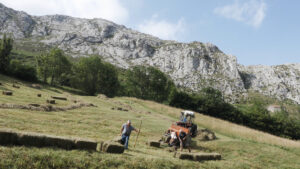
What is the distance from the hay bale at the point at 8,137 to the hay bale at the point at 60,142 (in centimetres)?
140

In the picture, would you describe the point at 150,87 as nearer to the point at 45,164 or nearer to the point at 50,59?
the point at 50,59

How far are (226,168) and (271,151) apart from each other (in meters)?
12.5

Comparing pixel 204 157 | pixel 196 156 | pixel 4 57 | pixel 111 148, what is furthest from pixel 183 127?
pixel 4 57

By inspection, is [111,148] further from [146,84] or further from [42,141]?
[146,84]

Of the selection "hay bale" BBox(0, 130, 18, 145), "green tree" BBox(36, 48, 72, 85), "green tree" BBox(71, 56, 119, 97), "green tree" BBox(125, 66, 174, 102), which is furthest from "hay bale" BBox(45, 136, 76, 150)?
"green tree" BBox(125, 66, 174, 102)

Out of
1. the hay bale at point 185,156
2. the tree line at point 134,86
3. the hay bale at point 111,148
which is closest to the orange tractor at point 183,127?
the hay bale at point 185,156

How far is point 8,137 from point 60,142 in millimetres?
2393

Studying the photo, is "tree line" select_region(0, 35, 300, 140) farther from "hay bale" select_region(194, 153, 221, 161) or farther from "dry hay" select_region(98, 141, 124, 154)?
"dry hay" select_region(98, 141, 124, 154)

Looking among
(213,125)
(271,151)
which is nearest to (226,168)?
(271,151)

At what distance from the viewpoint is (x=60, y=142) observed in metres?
11.1

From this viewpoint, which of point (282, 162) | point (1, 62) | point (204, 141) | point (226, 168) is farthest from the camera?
point (1, 62)

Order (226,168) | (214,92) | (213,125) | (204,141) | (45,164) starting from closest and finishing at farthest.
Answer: (45,164)
(226,168)
(204,141)
(213,125)
(214,92)

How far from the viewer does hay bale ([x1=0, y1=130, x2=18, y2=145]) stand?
9.77 meters

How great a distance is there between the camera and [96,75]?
316 feet
